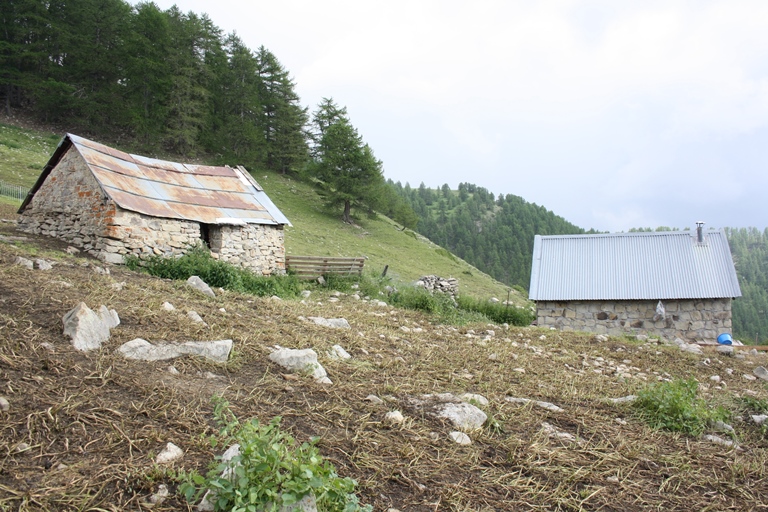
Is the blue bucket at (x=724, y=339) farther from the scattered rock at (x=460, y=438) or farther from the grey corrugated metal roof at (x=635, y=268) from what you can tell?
the scattered rock at (x=460, y=438)

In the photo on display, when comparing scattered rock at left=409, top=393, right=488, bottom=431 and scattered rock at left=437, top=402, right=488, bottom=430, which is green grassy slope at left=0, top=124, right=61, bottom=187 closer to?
scattered rock at left=409, top=393, right=488, bottom=431

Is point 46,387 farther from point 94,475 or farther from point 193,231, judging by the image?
point 193,231

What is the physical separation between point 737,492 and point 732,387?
4.12 metres

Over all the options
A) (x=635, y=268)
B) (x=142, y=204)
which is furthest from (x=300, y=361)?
(x=635, y=268)

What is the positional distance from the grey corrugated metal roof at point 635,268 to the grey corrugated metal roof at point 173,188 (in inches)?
383

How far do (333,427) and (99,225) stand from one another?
945 cm

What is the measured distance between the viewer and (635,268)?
1639cm

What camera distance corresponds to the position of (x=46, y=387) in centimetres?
290

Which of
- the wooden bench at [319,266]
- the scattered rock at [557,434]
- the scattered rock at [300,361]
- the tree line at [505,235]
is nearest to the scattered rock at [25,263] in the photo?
the scattered rock at [300,361]

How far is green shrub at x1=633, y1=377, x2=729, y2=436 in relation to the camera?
13.1ft

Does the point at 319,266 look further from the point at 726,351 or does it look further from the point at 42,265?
the point at 726,351

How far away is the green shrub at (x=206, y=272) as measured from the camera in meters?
10.4

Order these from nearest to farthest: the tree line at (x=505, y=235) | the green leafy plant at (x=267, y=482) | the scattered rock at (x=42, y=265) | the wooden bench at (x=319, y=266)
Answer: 1. the green leafy plant at (x=267, y=482)
2. the scattered rock at (x=42, y=265)
3. the wooden bench at (x=319, y=266)
4. the tree line at (x=505, y=235)

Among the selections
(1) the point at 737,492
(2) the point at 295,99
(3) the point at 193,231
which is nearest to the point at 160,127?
(2) the point at 295,99
